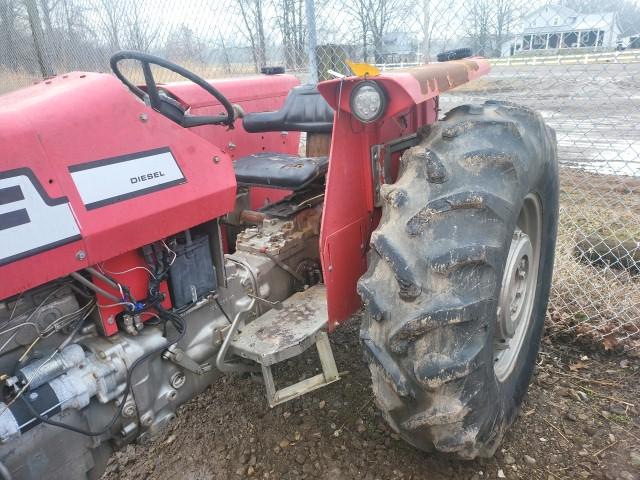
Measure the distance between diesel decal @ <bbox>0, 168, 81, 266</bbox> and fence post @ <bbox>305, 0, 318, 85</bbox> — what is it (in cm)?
237

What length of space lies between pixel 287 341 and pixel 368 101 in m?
0.84

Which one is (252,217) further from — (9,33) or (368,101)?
(9,33)

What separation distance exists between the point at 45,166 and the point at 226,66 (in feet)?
11.8

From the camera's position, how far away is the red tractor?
1245 mm

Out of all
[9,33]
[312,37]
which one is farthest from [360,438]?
[9,33]

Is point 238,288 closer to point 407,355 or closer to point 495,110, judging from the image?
point 407,355

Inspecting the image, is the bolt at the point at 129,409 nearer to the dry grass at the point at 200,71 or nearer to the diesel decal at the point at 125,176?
the diesel decal at the point at 125,176

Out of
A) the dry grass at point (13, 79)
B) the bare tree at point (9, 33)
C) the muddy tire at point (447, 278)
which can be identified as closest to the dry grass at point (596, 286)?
the muddy tire at point (447, 278)

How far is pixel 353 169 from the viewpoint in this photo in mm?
1776

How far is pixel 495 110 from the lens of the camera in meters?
1.72

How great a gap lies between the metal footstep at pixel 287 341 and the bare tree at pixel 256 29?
290 centimetres

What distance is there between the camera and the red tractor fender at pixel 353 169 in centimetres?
159

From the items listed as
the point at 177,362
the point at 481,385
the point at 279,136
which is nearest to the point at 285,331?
the point at 177,362

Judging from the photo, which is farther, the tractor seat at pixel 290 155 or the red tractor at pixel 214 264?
the tractor seat at pixel 290 155
